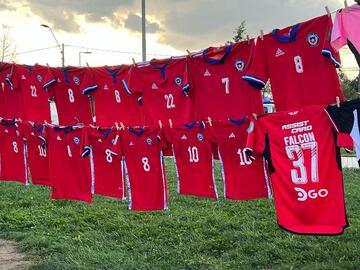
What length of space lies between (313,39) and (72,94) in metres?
3.62

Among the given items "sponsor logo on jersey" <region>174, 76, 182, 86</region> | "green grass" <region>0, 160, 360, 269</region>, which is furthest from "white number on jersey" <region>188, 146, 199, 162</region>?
"green grass" <region>0, 160, 360, 269</region>

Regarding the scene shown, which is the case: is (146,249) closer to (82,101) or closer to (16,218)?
(82,101)

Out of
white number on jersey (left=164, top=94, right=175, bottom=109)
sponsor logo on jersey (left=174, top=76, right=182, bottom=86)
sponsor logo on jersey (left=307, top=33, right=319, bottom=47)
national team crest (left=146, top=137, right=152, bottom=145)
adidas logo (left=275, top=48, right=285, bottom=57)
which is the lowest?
national team crest (left=146, top=137, right=152, bottom=145)

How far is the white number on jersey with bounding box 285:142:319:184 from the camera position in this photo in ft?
15.1

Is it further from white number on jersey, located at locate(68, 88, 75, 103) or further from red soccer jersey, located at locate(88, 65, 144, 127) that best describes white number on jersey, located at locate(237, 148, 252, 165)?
white number on jersey, located at locate(68, 88, 75, 103)

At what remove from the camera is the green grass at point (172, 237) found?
6.15 m

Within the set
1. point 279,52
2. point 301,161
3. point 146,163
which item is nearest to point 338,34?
point 279,52

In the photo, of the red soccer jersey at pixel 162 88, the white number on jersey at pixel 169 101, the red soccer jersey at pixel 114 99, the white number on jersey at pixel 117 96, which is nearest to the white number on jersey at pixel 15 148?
the red soccer jersey at pixel 114 99

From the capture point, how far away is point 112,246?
697 centimetres

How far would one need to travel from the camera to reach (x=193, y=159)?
5801mm

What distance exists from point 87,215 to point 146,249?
2.27 metres

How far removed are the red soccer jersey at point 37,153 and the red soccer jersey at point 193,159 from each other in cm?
222

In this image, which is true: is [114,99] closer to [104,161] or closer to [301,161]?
[104,161]

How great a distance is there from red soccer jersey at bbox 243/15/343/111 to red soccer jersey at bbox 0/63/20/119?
3.96 metres
